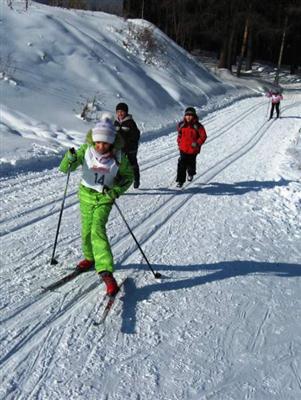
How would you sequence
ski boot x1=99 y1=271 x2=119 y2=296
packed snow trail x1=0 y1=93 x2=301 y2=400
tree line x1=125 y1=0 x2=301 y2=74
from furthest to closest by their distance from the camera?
tree line x1=125 y1=0 x2=301 y2=74
ski boot x1=99 y1=271 x2=119 y2=296
packed snow trail x1=0 y1=93 x2=301 y2=400

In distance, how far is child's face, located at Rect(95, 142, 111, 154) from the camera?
5109 millimetres

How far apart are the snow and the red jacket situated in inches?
31.1

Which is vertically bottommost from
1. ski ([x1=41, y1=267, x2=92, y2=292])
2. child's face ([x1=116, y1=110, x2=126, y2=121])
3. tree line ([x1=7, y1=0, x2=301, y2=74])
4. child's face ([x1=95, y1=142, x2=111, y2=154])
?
ski ([x1=41, y1=267, x2=92, y2=292])

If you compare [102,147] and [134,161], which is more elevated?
[102,147]

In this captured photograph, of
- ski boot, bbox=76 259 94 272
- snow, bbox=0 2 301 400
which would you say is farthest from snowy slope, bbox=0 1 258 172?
ski boot, bbox=76 259 94 272

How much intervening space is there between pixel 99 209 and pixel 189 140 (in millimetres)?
4998

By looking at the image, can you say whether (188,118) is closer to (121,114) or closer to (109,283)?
(121,114)

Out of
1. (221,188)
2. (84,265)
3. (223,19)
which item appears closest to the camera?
(84,265)

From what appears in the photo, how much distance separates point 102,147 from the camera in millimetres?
5121

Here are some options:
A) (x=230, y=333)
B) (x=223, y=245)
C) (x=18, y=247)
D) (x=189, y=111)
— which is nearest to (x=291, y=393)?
(x=230, y=333)

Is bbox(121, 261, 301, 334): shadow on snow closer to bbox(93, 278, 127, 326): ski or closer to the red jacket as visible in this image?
bbox(93, 278, 127, 326): ski

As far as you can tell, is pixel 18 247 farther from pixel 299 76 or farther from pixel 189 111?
pixel 299 76

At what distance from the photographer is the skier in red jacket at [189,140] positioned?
9.77 m

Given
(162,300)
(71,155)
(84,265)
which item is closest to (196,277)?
(162,300)
